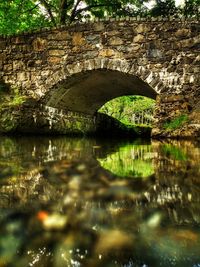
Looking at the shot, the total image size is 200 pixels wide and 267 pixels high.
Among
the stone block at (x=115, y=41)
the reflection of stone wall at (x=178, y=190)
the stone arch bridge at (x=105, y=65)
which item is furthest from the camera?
the stone block at (x=115, y=41)

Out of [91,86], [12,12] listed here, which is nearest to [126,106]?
[12,12]

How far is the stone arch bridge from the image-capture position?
722 cm

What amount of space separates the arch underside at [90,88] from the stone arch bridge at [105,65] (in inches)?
1.1

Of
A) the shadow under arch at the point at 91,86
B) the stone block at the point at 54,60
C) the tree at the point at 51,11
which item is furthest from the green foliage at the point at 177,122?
the tree at the point at 51,11

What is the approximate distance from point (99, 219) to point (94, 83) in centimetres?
→ 766

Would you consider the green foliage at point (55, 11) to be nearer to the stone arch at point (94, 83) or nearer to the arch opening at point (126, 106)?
the stone arch at point (94, 83)

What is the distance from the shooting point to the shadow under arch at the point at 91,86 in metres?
7.81

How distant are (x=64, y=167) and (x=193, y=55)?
538 cm

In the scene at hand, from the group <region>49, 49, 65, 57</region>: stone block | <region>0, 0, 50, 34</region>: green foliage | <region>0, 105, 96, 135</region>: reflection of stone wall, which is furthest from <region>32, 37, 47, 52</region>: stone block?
<region>0, 0, 50, 34</region>: green foliage

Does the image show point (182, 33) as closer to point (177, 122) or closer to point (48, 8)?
point (177, 122)

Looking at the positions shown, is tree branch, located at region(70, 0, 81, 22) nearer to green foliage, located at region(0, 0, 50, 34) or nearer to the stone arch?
green foliage, located at region(0, 0, 50, 34)

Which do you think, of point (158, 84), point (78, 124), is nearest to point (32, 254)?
point (158, 84)

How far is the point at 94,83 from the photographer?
8.90 metres

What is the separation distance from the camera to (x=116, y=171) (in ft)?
9.08
